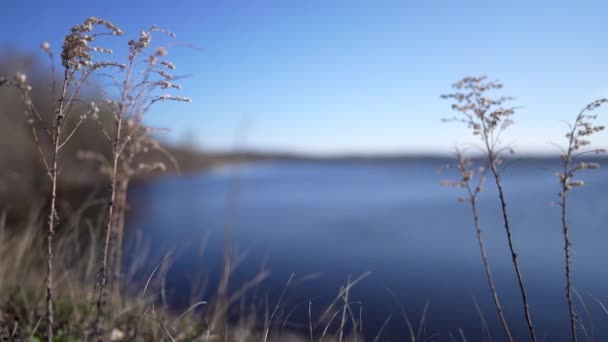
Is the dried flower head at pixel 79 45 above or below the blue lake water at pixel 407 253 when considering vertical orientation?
above

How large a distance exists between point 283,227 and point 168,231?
3.81 m

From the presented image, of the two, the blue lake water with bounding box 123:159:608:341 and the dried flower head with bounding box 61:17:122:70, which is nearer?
the dried flower head with bounding box 61:17:122:70

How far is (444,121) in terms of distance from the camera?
1942 mm

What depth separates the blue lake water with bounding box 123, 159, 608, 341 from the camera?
166 inches

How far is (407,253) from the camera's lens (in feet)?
27.6

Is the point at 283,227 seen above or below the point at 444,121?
below

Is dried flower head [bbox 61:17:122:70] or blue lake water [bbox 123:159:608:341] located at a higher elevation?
dried flower head [bbox 61:17:122:70]

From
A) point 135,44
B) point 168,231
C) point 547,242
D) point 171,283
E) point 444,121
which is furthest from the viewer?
point 168,231

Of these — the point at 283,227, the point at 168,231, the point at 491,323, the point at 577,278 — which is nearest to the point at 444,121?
the point at 577,278

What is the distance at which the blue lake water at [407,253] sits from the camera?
422 cm

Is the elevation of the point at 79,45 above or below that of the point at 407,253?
above

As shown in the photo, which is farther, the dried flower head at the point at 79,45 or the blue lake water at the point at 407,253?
the blue lake water at the point at 407,253

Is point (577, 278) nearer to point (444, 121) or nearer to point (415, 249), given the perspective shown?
point (444, 121)

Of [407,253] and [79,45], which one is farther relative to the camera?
[407,253]
